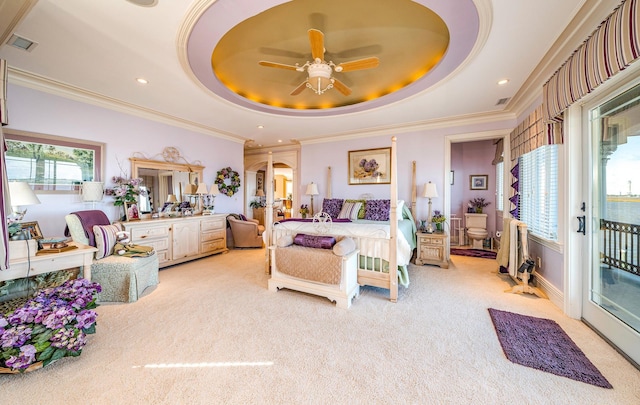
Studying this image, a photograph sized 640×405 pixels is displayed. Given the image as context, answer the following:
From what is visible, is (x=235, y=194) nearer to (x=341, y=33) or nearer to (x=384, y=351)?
(x=341, y=33)

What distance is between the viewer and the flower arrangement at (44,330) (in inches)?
60.8

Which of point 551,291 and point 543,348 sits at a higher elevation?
point 551,291

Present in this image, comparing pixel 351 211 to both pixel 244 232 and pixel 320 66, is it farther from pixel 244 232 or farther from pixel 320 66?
pixel 320 66

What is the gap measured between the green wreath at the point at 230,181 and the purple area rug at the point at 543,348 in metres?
5.10

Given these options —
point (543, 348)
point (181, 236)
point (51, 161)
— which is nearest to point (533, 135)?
point (543, 348)

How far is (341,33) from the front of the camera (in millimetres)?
2391

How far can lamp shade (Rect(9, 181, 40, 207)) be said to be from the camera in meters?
1.97

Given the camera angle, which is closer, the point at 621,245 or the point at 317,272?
the point at 621,245

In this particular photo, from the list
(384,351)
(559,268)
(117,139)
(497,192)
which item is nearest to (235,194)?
(117,139)

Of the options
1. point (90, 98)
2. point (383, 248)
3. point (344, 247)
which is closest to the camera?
point (344, 247)

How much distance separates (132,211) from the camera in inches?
149

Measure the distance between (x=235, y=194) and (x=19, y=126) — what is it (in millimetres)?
3307

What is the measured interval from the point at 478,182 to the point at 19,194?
24.4 feet

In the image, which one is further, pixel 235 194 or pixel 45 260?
pixel 235 194
